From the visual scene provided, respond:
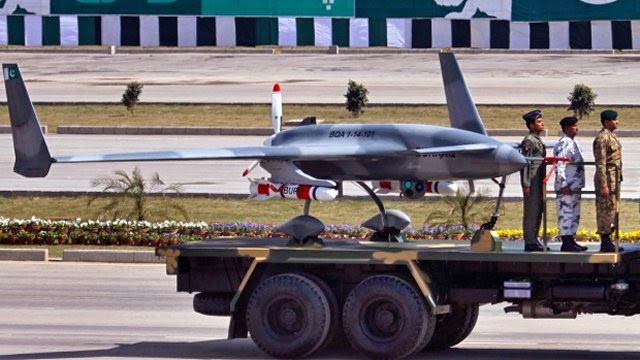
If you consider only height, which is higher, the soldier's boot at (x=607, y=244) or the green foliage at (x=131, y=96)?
the green foliage at (x=131, y=96)

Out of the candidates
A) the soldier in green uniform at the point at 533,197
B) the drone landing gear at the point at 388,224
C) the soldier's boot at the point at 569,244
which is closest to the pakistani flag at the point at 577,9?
the drone landing gear at the point at 388,224

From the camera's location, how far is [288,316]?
57.3 ft

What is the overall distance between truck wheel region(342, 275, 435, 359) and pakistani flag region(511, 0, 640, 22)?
41.8 m

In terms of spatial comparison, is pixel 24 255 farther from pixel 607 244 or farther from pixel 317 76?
pixel 317 76

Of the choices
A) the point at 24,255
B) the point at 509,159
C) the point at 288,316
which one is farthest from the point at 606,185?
the point at 24,255

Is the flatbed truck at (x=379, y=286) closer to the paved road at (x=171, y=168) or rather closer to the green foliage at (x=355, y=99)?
the paved road at (x=171, y=168)

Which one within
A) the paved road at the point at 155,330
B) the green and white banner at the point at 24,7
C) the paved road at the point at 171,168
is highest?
the green and white banner at the point at 24,7

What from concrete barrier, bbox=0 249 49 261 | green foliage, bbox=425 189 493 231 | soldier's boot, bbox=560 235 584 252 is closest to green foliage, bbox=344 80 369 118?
green foliage, bbox=425 189 493 231

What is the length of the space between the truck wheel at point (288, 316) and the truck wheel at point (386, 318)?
0.29 metres

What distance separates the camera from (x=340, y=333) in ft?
58.9

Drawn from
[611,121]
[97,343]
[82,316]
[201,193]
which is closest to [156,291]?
[82,316]

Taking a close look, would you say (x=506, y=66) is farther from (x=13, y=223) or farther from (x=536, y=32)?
(x=13, y=223)

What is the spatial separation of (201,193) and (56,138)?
1198 centimetres

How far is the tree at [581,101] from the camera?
46344 mm
